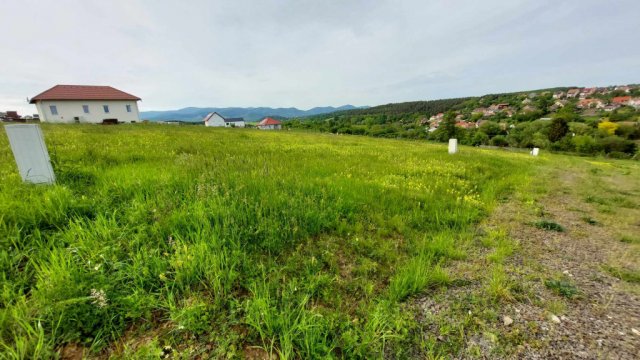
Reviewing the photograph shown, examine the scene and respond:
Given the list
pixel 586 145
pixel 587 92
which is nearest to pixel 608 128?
pixel 586 145

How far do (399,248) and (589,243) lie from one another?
3219 mm

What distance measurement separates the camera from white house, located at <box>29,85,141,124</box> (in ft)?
130

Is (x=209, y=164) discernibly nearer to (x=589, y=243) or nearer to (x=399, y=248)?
(x=399, y=248)

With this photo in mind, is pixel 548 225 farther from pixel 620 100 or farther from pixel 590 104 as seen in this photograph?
pixel 620 100

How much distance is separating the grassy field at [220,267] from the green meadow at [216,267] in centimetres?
1

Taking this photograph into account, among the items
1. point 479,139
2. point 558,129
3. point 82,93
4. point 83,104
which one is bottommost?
point 479,139

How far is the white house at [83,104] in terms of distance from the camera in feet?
130

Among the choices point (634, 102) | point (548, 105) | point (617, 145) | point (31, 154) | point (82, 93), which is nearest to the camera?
point (31, 154)

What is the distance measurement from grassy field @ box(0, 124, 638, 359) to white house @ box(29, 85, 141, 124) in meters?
47.7

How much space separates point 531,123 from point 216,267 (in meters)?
105

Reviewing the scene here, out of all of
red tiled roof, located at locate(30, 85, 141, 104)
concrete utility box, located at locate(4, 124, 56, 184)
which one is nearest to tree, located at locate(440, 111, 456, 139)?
red tiled roof, located at locate(30, 85, 141, 104)

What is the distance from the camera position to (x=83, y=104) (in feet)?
136

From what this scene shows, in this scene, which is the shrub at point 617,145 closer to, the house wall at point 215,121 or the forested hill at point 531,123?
the forested hill at point 531,123

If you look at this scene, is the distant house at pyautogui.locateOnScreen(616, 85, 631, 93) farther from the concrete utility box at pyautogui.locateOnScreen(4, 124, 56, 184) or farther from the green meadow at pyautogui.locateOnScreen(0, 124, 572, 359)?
the concrete utility box at pyautogui.locateOnScreen(4, 124, 56, 184)
